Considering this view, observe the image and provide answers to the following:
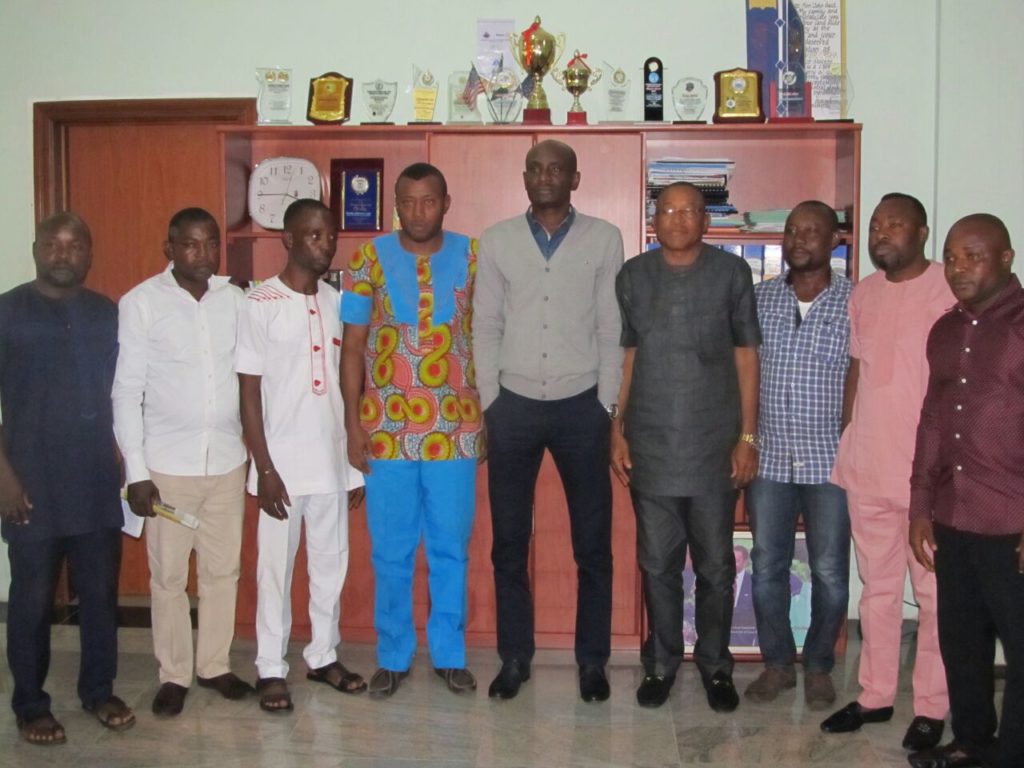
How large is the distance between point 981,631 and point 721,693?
915mm

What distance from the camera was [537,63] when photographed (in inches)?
160

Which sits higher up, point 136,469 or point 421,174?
point 421,174

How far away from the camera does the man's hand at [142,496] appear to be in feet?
10.5

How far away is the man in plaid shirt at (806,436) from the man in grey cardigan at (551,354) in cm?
51

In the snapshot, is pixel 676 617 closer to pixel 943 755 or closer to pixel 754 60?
pixel 943 755

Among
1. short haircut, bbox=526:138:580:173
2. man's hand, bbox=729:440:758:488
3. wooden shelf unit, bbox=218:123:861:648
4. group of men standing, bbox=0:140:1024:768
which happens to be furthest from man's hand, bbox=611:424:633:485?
short haircut, bbox=526:138:580:173

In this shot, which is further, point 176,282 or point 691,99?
point 691,99

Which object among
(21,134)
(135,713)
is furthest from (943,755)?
(21,134)

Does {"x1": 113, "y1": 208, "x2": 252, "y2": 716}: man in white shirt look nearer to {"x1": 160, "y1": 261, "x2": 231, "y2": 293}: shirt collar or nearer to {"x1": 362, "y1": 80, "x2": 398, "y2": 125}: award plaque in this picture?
{"x1": 160, "y1": 261, "x2": 231, "y2": 293}: shirt collar

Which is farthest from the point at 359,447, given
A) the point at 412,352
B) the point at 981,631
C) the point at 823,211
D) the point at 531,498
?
A: the point at 981,631

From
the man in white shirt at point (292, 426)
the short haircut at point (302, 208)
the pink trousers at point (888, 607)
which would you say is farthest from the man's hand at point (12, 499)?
the pink trousers at point (888, 607)

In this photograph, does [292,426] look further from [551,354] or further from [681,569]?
[681,569]

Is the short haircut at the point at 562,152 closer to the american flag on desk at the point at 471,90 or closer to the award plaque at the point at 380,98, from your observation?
the american flag on desk at the point at 471,90

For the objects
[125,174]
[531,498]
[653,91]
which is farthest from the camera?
[125,174]
